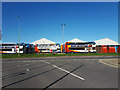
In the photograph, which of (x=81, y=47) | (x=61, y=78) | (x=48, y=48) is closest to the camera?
(x=61, y=78)

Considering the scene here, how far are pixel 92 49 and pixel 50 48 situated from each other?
17.9 meters

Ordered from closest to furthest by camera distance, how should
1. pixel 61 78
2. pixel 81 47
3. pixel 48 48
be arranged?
pixel 61 78, pixel 81 47, pixel 48 48

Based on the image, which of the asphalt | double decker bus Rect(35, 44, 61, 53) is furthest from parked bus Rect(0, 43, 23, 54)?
the asphalt

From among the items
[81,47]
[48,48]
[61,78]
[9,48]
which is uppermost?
[81,47]

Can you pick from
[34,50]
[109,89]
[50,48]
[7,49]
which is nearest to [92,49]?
[50,48]

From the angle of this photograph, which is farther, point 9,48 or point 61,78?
point 9,48

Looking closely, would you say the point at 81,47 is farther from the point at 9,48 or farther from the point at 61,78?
the point at 61,78

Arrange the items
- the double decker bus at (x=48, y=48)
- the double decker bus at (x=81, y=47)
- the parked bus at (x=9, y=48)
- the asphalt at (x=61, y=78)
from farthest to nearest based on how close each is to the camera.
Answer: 1. the double decker bus at (x=48, y=48)
2. the parked bus at (x=9, y=48)
3. the double decker bus at (x=81, y=47)
4. the asphalt at (x=61, y=78)

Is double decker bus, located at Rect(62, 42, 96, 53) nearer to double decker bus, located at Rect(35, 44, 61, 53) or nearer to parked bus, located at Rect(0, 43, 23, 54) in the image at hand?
double decker bus, located at Rect(35, 44, 61, 53)

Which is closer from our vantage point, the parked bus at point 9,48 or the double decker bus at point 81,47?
the double decker bus at point 81,47

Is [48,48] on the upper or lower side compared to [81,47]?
lower

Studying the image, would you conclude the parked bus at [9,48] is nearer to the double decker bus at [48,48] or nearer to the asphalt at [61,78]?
the double decker bus at [48,48]

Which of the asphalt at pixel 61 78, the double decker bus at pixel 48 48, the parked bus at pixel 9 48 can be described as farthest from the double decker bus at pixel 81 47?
the asphalt at pixel 61 78

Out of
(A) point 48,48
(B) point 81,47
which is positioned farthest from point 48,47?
(B) point 81,47
